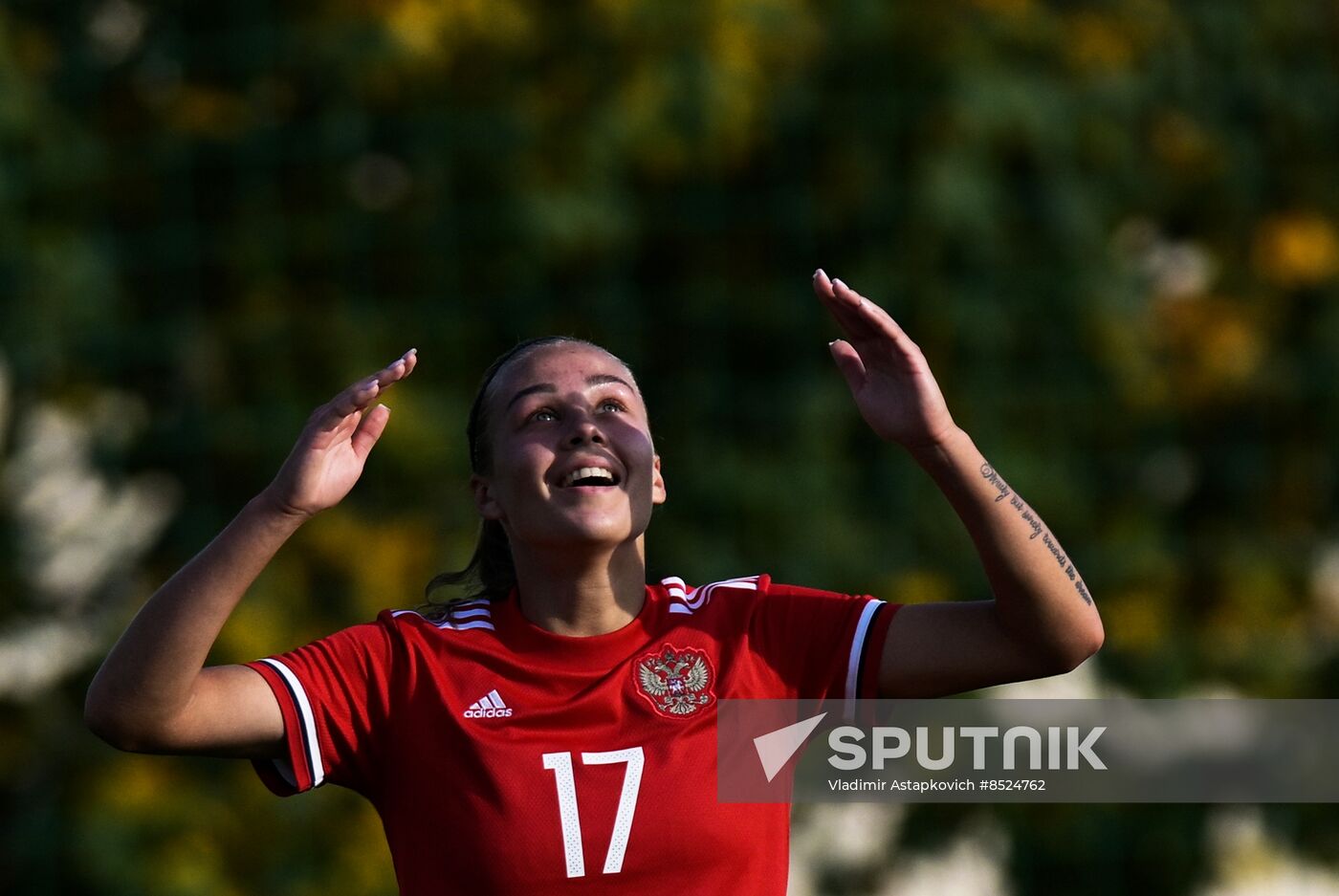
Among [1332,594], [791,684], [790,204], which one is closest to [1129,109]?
[790,204]

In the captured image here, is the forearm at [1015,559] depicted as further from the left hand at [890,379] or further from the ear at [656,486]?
the ear at [656,486]

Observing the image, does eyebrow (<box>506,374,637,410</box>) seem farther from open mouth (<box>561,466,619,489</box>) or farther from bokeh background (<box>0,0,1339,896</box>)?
bokeh background (<box>0,0,1339,896</box>)

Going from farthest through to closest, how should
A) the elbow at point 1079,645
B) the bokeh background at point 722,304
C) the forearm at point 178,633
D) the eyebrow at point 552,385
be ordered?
the bokeh background at point 722,304 < the eyebrow at point 552,385 < the elbow at point 1079,645 < the forearm at point 178,633

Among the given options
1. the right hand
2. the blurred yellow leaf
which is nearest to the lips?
the right hand

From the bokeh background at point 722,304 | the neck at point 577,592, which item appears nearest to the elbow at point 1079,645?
the neck at point 577,592

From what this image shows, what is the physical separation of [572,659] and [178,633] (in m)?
0.50

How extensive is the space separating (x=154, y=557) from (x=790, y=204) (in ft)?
6.46

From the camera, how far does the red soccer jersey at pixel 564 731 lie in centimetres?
220

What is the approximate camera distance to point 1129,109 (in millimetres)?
5137

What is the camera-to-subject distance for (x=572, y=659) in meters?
2.36

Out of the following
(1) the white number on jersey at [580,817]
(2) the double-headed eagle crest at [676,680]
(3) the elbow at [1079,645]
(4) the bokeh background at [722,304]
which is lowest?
(1) the white number on jersey at [580,817]

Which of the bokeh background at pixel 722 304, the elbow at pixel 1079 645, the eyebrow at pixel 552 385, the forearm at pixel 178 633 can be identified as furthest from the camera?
the bokeh background at pixel 722 304

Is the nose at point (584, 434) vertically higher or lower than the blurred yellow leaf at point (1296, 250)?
lower

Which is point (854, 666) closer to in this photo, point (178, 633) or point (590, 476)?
point (590, 476)
